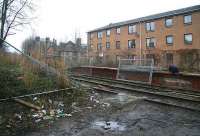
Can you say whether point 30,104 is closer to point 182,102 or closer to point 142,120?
point 142,120

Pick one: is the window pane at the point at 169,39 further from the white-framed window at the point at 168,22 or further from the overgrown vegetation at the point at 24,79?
the overgrown vegetation at the point at 24,79

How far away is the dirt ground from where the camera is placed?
5062 mm

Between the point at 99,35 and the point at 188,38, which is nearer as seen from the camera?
the point at 188,38

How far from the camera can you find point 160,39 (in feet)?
115

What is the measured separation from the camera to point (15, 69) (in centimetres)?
945

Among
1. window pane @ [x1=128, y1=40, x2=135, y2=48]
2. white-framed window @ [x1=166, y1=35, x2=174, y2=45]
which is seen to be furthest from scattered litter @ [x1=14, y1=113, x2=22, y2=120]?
window pane @ [x1=128, y1=40, x2=135, y2=48]

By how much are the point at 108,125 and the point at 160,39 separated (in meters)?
31.8

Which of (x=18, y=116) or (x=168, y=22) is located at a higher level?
(x=168, y=22)

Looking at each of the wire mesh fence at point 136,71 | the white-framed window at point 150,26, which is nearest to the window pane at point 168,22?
the white-framed window at point 150,26

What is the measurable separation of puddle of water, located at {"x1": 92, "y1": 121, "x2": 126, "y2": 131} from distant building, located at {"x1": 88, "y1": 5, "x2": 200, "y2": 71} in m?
21.5

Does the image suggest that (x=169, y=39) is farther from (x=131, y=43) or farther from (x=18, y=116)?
(x=18, y=116)

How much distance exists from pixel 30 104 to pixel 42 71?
290 cm

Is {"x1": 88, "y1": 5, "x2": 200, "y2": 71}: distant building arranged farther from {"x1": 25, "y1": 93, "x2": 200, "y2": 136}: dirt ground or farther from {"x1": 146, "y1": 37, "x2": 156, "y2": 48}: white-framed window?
{"x1": 25, "y1": 93, "x2": 200, "y2": 136}: dirt ground

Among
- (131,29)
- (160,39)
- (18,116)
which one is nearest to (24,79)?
(18,116)
